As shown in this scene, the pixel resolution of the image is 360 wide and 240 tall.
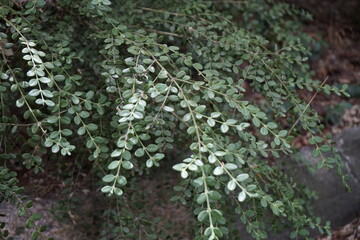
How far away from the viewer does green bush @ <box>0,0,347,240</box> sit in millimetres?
1464

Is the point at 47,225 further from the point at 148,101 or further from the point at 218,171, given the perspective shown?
the point at 218,171

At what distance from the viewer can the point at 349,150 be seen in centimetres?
287

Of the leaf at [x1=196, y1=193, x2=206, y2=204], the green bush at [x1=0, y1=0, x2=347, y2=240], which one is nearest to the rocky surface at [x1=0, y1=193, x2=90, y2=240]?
the green bush at [x1=0, y1=0, x2=347, y2=240]

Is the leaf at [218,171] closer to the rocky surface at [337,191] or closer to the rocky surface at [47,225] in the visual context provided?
the rocky surface at [47,225]

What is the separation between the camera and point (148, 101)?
1.74m

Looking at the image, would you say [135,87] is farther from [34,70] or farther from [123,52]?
[123,52]

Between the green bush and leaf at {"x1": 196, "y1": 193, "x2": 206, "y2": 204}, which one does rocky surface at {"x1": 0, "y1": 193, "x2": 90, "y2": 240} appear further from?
leaf at {"x1": 196, "y1": 193, "x2": 206, "y2": 204}

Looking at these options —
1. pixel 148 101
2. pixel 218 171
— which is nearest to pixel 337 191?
pixel 148 101

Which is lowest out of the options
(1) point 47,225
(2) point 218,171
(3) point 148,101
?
(1) point 47,225

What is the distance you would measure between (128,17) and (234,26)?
460mm

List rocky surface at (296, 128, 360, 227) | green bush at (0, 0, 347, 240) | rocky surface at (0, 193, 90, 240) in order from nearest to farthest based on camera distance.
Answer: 1. green bush at (0, 0, 347, 240)
2. rocky surface at (0, 193, 90, 240)
3. rocky surface at (296, 128, 360, 227)

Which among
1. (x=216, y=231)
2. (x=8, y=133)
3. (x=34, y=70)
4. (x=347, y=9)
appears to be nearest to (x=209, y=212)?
(x=216, y=231)

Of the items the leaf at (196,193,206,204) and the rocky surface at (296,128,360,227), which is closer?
the leaf at (196,193,206,204)

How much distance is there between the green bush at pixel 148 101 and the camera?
4.80 ft
